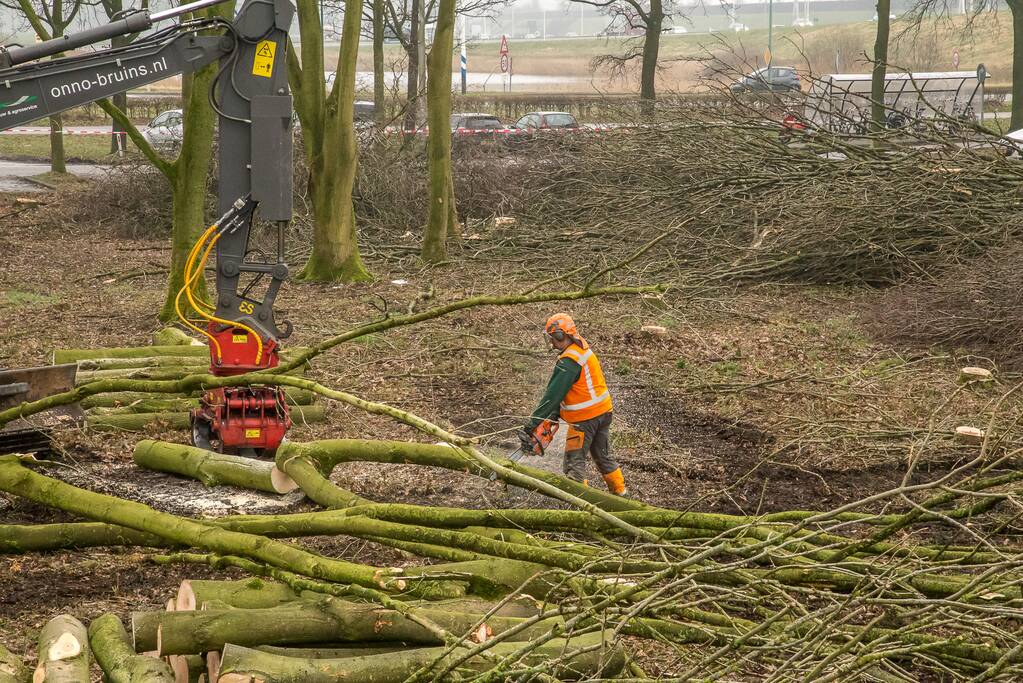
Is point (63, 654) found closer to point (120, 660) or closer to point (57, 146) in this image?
point (120, 660)

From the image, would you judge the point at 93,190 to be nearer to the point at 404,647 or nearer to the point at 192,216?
the point at 192,216

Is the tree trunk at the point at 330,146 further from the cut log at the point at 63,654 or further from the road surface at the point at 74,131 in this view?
the road surface at the point at 74,131

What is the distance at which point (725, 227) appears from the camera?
15828 mm

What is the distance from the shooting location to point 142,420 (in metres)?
9.30

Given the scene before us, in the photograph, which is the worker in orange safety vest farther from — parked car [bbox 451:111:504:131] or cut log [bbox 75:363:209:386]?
parked car [bbox 451:111:504:131]

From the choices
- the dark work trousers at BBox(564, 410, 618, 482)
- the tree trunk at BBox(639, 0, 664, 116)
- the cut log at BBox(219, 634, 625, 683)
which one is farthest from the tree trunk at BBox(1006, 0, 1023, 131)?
the cut log at BBox(219, 634, 625, 683)

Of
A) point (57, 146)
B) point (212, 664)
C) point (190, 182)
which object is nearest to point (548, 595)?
point (212, 664)

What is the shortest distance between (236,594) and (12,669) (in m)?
0.95

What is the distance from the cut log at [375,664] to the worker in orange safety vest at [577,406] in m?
3.00

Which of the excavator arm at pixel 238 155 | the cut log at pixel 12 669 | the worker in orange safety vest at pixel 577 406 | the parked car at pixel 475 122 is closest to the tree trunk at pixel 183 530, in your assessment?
the cut log at pixel 12 669

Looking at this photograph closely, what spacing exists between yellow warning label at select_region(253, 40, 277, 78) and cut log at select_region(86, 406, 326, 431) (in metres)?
2.60

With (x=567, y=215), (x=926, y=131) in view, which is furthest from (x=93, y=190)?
(x=926, y=131)

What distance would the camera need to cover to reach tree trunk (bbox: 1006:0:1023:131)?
24203mm

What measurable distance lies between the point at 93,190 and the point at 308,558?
17.6 metres
